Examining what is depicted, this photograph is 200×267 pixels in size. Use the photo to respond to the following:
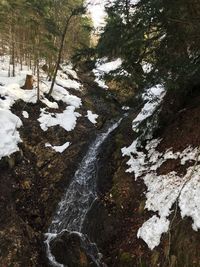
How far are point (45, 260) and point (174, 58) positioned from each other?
7983 mm

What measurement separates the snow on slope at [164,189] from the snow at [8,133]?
18.5 feet

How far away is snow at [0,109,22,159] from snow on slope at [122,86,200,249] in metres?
5.64

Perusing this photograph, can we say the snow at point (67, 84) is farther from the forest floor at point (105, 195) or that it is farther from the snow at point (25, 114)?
the forest floor at point (105, 195)

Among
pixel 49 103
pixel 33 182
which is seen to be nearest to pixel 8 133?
pixel 33 182

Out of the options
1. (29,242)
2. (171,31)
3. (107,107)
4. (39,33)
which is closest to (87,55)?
(171,31)

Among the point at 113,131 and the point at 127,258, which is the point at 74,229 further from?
the point at 113,131

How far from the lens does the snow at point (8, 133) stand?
14.7 meters

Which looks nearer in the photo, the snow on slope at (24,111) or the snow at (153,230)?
the snow at (153,230)

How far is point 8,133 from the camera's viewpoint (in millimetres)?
15641

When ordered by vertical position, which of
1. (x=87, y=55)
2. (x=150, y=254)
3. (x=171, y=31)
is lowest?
(x=150, y=254)

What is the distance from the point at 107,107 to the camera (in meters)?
24.9

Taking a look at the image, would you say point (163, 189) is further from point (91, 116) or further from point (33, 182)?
point (91, 116)

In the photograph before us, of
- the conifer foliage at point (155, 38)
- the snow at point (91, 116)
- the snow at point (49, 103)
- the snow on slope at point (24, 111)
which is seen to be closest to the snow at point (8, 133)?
the snow on slope at point (24, 111)

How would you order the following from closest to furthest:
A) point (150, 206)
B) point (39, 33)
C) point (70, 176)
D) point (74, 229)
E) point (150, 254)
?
Result: point (150, 254) < point (150, 206) < point (74, 229) < point (70, 176) < point (39, 33)
